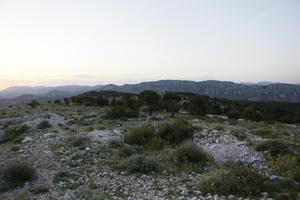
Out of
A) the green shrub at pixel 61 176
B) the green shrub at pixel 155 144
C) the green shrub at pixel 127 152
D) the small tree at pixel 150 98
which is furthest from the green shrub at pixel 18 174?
the small tree at pixel 150 98

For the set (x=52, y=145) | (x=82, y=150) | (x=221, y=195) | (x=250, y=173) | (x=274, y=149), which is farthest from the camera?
(x=52, y=145)

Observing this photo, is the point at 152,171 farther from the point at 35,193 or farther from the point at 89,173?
the point at 35,193

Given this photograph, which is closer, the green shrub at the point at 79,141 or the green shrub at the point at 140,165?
the green shrub at the point at 140,165

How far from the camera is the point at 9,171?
22.6ft

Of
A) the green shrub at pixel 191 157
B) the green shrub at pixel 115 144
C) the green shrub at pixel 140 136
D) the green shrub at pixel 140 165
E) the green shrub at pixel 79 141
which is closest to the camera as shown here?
the green shrub at pixel 140 165

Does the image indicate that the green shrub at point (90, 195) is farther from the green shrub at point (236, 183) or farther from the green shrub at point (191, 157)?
the green shrub at point (191, 157)

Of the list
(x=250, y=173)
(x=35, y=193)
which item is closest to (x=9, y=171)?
(x=35, y=193)

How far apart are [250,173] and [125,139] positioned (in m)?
7.06

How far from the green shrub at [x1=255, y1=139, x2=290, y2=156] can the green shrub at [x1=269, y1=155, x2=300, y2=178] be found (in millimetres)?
990

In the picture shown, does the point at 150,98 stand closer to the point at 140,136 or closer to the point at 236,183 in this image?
the point at 140,136

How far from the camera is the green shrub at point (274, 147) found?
8.54 m

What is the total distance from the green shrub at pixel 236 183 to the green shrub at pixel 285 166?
118cm

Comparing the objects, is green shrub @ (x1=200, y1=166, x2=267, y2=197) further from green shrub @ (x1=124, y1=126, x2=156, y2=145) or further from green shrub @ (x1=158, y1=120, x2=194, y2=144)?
green shrub @ (x1=124, y1=126, x2=156, y2=145)

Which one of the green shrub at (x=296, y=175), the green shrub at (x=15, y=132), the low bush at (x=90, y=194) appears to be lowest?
the green shrub at (x=15, y=132)
